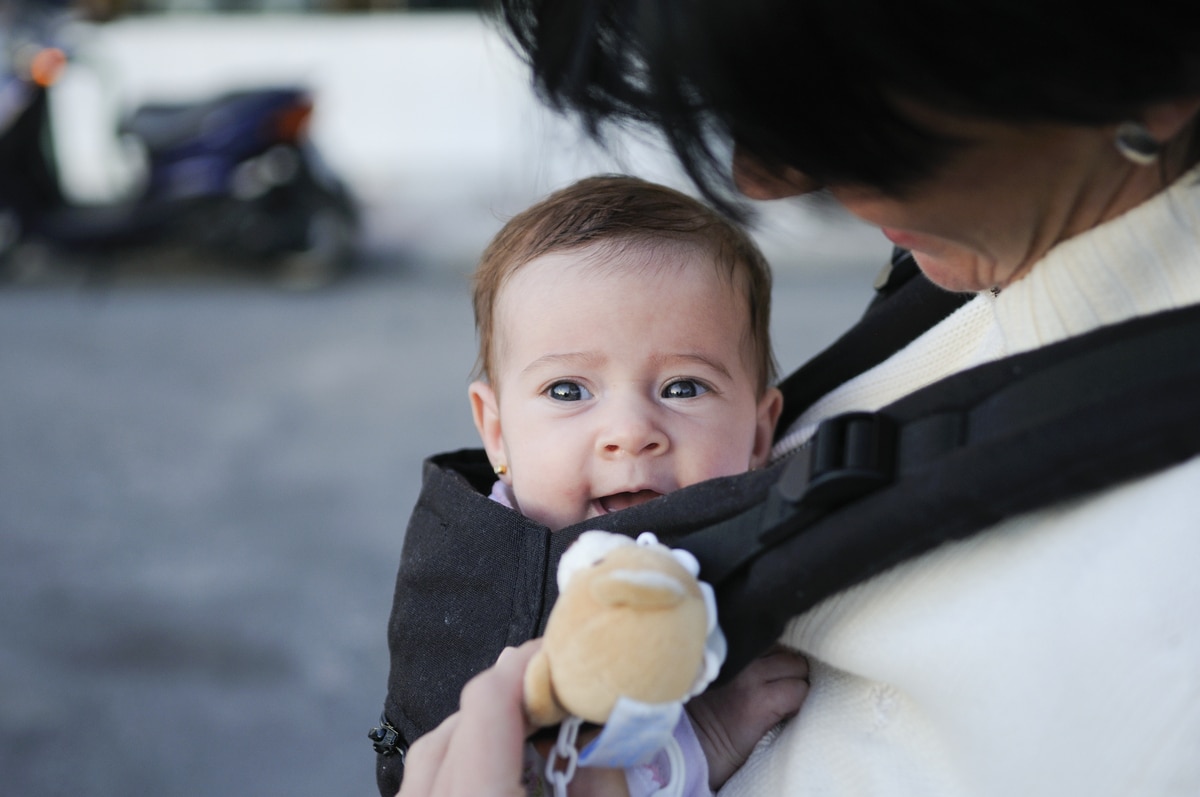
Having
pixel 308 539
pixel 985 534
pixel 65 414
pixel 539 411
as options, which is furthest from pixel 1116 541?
pixel 65 414

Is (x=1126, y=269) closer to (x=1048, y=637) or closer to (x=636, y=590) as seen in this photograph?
(x=1048, y=637)

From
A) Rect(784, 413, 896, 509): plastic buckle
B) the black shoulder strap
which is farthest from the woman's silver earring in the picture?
Rect(784, 413, 896, 509): plastic buckle

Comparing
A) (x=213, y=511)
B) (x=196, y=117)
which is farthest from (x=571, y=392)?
(x=196, y=117)

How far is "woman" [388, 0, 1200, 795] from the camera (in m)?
0.75

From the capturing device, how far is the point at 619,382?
1.38m

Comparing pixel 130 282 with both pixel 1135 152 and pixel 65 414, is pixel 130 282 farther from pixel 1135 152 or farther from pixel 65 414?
pixel 1135 152

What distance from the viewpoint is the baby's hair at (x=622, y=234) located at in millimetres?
1491

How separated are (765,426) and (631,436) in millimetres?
288

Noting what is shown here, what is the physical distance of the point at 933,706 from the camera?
33.1 inches

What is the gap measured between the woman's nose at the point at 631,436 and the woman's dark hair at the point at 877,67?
19.2 inches

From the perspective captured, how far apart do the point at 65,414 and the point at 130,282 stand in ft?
6.00

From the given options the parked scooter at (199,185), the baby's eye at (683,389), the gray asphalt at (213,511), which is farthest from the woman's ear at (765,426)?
the parked scooter at (199,185)

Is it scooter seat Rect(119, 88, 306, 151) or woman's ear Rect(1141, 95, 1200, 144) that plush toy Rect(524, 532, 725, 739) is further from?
scooter seat Rect(119, 88, 306, 151)

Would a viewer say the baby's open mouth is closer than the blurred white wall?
Yes
